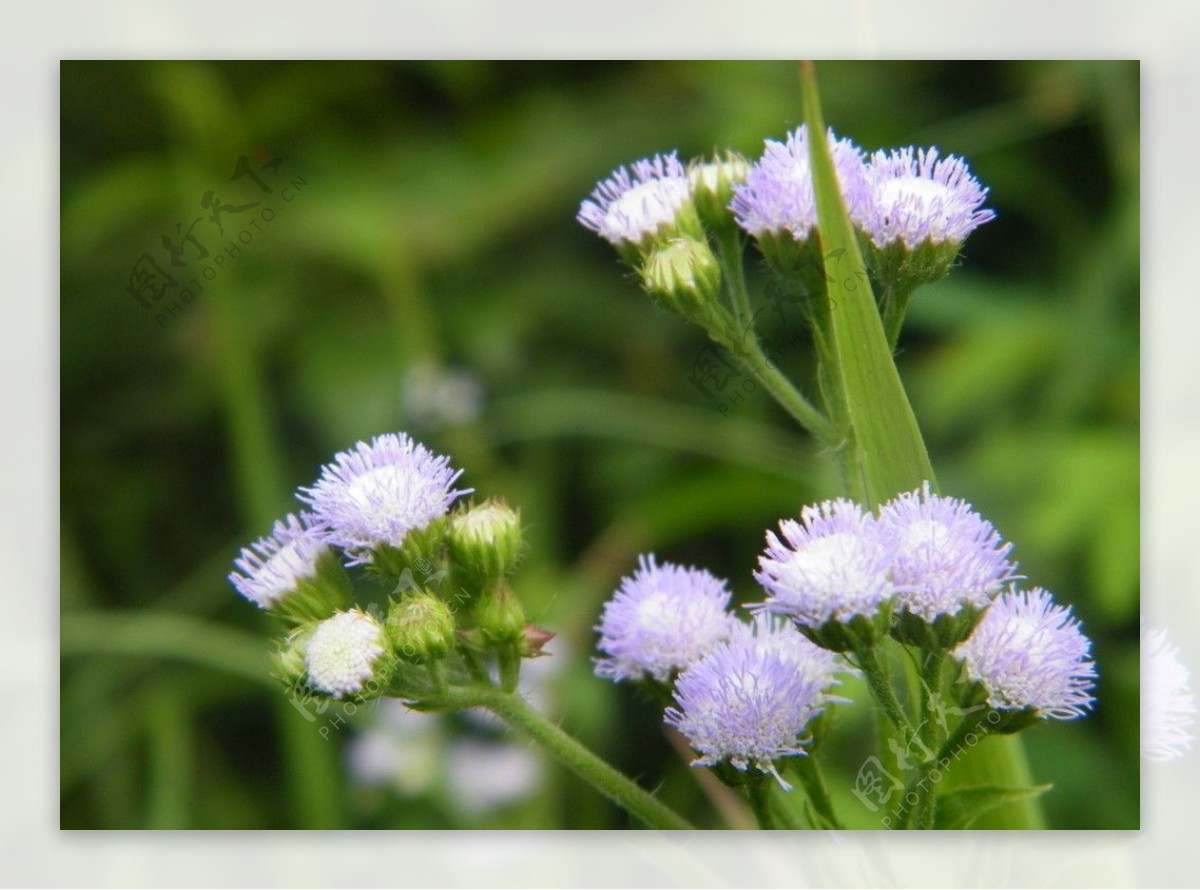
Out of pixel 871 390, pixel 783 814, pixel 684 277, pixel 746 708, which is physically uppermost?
pixel 684 277

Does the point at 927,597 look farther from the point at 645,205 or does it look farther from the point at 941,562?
the point at 645,205

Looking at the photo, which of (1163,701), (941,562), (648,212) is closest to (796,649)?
(941,562)

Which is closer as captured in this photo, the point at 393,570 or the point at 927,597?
the point at 927,597

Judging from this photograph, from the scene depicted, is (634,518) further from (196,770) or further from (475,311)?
(196,770)

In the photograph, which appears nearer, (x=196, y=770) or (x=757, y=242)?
(x=757, y=242)

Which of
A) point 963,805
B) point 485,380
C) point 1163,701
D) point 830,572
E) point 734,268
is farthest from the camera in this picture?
point 485,380

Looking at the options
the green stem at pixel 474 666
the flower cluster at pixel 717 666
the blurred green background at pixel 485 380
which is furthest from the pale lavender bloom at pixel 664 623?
the blurred green background at pixel 485 380

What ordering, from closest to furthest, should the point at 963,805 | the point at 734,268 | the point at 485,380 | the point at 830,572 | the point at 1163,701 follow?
the point at 830,572 < the point at 963,805 < the point at 734,268 < the point at 1163,701 < the point at 485,380

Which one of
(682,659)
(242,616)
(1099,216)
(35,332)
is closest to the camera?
(682,659)

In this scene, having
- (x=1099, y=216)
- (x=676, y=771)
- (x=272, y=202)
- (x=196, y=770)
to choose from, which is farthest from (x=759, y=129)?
(x=196, y=770)
